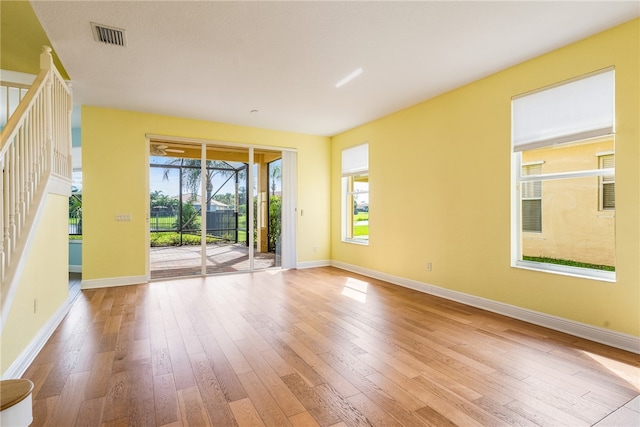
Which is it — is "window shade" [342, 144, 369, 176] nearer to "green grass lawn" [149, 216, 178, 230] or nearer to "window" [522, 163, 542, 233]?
"window" [522, 163, 542, 233]

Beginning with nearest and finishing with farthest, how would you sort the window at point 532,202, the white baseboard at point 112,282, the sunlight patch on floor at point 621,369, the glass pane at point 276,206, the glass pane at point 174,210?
the sunlight patch on floor at point 621,369 → the window at point 532,202 → the white baseboard at point 112,282 → the glass pane at point 174,210 → the glass pane at point 276,206

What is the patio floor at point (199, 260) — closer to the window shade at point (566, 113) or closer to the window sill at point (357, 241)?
the window sill at point (357, 241)

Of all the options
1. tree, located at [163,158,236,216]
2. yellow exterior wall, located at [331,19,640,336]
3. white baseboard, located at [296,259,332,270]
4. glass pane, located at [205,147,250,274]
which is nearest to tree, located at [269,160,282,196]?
glass pane, located at [205,147,250,274]

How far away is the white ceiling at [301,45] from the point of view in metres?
2.61

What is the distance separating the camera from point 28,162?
8.25 feet

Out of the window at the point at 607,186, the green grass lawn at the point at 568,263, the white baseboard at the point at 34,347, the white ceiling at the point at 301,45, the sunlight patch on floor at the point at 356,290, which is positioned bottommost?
the sunlight patch on floor at the point at 356,290

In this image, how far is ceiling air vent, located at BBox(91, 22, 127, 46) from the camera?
2873 mm

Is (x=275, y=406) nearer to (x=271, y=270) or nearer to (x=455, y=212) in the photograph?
(x=455, y=212)

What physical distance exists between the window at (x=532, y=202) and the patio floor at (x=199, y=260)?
4638 mm

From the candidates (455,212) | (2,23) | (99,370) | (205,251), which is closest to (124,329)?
(99,370)

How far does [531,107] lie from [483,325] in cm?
242

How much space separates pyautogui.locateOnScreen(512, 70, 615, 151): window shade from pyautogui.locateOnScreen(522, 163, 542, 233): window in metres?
0.27

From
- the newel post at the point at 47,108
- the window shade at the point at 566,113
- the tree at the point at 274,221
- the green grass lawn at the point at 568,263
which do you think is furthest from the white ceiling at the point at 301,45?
the tree at the point at 274,221

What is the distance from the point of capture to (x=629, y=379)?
2287 mm
